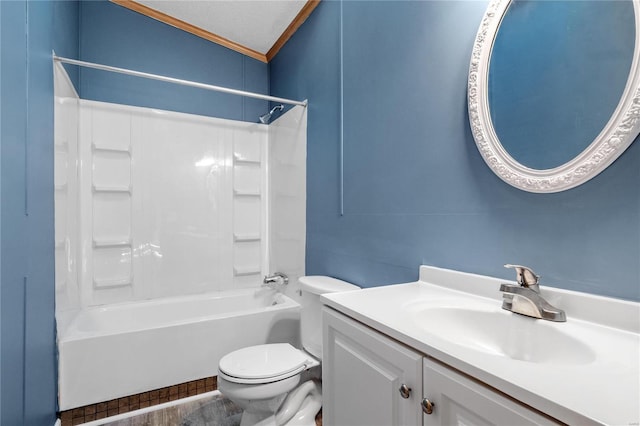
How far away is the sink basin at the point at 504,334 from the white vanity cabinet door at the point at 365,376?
5.2 inches

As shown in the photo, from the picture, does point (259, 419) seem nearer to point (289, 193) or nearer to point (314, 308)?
point (314, 308)

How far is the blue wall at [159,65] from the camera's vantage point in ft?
7.63

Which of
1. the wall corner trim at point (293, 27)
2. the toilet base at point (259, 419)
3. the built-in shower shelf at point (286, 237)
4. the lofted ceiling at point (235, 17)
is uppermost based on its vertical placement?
the lofted ceiling at point (235, 17)

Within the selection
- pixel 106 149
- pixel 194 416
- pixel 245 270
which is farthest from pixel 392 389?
pixel 106 149

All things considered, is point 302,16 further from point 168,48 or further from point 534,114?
point 534,114

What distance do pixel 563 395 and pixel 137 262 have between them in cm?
268

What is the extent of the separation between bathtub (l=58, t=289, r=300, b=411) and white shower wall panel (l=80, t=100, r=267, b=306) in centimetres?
18

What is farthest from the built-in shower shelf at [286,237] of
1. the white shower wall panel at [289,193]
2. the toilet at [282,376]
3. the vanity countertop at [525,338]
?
the vanity countertop at [525,338]

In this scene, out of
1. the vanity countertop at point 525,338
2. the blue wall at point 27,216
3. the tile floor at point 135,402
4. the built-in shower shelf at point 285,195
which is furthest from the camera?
the built-in shower shelf at point 285,195

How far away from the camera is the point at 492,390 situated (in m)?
0.56

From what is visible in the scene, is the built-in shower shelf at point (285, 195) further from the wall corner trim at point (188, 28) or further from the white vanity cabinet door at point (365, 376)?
the white vanity cabinet door at point (365, 376)

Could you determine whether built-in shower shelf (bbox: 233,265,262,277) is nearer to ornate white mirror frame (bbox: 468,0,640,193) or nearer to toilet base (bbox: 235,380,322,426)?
toilet base (bbox: 235,380,322,426)

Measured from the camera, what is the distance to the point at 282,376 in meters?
1.44

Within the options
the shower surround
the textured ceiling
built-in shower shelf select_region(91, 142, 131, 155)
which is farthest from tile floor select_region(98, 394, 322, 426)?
the textured ceiling
